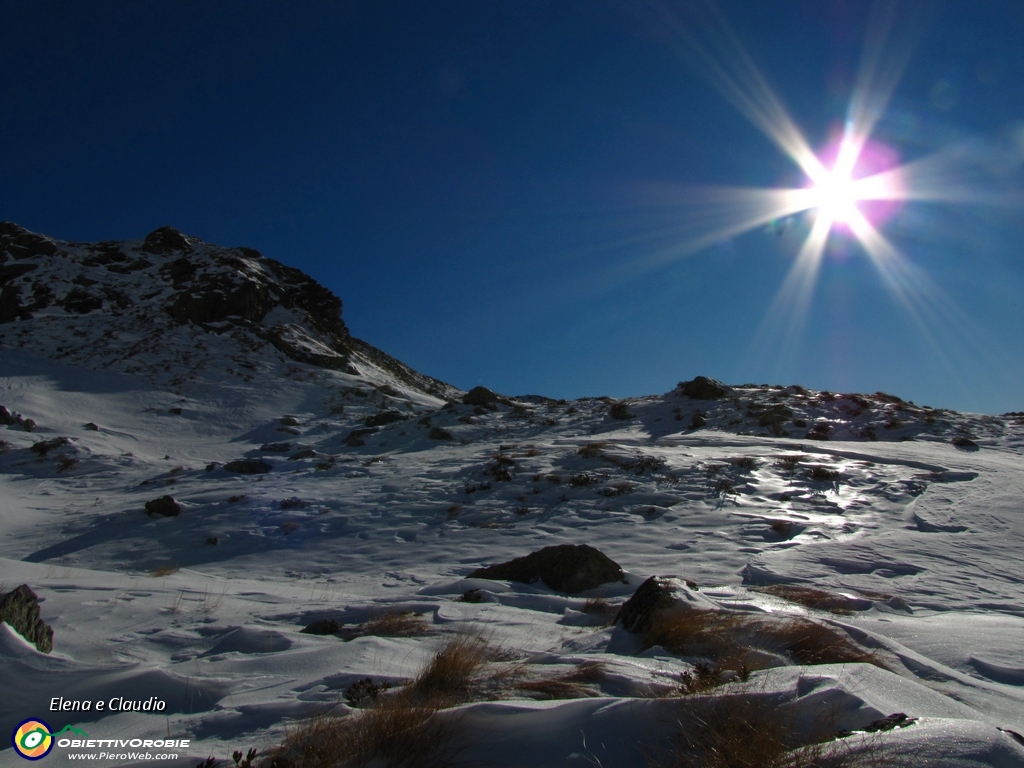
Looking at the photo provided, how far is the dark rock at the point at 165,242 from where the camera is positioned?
43031 millimetres

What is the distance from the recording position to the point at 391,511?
997 cm

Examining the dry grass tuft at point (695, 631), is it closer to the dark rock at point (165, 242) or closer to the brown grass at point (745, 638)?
the brown grass at point (745, 638)

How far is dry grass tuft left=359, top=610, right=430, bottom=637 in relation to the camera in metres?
4.04

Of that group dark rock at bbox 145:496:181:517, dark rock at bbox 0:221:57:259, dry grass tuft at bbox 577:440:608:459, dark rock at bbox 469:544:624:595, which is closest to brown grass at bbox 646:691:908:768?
dark rock at bbox 469:544:624:595

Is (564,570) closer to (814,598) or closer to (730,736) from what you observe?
(814,598)

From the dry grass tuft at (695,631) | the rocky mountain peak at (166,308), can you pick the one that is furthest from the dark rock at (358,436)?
the dry grass tuft at (695,631)

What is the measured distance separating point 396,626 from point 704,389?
58.3ft

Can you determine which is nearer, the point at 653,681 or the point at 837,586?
the point at 653,681

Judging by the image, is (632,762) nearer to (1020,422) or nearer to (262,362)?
(1020,422)

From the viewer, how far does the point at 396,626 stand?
165 inches

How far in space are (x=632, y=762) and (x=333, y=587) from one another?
529 centimetres

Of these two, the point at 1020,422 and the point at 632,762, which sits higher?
the point at 1020,422

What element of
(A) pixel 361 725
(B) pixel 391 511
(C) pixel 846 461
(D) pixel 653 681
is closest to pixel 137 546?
(B) pixel 391 511

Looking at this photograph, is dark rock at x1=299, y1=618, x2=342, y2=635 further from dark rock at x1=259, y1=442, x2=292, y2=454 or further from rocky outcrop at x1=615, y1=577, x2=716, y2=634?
dark rock at x1=259, y1=442, x2=292, y2=454
